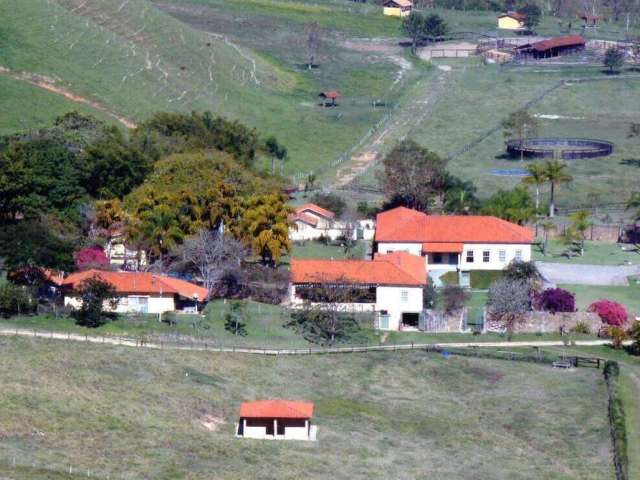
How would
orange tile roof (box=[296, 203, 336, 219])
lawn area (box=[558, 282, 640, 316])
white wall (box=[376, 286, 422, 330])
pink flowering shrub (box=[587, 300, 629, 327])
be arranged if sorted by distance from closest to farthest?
1. pink flowering shrub (box=[587, 300, 629, 327])
2. white wall (box=[376, 286, 422, 330])
3. lawn area (box=[558, 282, 640, 316])
4. orange tile roof (box=[296, 203, 336, 219])

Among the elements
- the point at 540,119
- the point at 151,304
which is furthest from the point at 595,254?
the point at 540,119

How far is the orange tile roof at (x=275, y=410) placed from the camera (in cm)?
7569

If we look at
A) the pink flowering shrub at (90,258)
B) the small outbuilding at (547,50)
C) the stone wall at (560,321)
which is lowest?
the stone wall at (560,321)

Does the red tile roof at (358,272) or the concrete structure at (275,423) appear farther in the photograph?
the red tile roof at (358,272)

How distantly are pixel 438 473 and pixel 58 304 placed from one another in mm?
28497

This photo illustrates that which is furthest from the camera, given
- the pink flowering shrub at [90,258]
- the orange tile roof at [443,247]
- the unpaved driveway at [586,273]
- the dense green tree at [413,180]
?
the dense green tree at [413,180]

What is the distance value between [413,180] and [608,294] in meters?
23.2

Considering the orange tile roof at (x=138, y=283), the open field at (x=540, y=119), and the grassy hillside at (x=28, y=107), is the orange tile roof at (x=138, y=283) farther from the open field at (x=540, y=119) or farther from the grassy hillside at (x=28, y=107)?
the grassy hillside at (x=28, y=107)

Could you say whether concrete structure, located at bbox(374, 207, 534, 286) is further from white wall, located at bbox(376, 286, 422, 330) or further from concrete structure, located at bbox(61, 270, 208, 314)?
concrete structure, located at bbox(61, 270, 208, 314)

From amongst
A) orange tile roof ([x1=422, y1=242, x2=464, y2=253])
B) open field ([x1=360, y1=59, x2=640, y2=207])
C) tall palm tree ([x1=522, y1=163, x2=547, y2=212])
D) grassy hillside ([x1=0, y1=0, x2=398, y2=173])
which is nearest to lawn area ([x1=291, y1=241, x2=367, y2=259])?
orange tile roof ([x1=422, y1=242, x2=464, y2=253])

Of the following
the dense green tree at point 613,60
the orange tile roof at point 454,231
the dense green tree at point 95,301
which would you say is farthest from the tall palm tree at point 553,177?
the dense green tree at point 613,60

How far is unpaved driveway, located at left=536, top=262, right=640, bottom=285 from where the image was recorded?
106 meters

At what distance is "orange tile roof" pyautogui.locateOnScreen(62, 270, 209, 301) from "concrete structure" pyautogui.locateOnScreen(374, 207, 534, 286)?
1699 centimetres

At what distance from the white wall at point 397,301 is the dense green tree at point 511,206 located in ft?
69.2
